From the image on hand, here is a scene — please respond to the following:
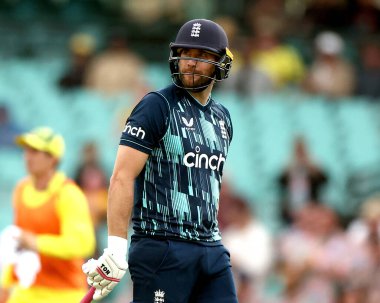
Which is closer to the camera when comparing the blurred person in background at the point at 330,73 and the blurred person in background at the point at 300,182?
the blurred person in background at the point at 300,182

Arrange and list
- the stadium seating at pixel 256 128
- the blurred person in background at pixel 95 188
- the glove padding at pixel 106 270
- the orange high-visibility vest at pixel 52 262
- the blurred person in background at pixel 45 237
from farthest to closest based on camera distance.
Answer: the stadium seating at pixel 256 128 → the blurred person in background at pixel 95 188 → the orange high-visibility vest at pixel 52 262 → the blurred person in background at pixel 45 237 → the glove padding at pixel 106 270

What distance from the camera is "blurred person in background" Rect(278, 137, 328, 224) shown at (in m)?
13.4

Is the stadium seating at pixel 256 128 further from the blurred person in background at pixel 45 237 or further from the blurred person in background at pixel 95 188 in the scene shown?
the blurred person in background at pixel 45 237

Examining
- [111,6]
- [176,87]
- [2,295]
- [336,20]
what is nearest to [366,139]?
[336,20]

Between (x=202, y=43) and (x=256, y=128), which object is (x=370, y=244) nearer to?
(x=256, y=128)

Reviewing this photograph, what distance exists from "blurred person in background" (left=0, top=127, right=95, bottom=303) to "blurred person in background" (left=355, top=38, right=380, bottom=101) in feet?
26.4

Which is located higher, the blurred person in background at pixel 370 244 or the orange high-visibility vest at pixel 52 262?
the blurred person in background at pixel 370 244

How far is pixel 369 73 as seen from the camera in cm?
1584

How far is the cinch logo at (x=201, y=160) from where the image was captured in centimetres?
612

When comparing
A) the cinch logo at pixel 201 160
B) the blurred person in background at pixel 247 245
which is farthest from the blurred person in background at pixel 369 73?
the cinch logo at pixel 201 160

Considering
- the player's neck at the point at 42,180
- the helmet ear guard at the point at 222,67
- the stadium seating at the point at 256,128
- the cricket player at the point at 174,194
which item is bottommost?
the cricket player at the point at 174,194

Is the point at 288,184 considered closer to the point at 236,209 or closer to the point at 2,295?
the point at 236,209

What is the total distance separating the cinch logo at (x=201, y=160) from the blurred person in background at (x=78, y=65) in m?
9.30

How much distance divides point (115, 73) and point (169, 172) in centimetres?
951
